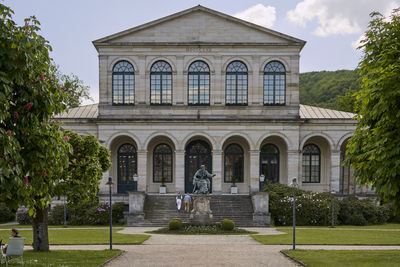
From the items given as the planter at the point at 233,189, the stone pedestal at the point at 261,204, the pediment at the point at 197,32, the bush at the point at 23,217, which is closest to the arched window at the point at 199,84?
the pediment at the point at 197,32

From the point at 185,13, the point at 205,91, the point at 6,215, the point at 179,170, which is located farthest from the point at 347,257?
the point at 6,215

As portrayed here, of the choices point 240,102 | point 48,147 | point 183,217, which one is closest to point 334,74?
point 240,102

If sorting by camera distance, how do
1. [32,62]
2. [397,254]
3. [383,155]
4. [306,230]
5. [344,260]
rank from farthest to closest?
1. [306,230]
2. [397,254]
3. [344,260]
4. [383,155]
5. [32,62]

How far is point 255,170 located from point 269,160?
2905mm

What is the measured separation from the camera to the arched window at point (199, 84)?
1510 inches

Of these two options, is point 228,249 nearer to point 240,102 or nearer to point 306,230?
point 306,230

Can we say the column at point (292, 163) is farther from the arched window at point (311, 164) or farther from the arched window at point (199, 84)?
the arched window at point (199, 84)

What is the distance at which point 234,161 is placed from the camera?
132ft

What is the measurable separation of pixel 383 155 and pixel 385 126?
1.42 m

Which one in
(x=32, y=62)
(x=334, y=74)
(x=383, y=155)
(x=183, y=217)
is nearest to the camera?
(x=32, y=62)

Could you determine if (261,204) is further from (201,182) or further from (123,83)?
(123,83)

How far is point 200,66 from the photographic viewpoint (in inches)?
1513

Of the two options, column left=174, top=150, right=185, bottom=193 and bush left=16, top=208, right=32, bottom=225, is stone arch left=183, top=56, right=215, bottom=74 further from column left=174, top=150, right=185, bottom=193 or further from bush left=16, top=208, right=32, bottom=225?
bush left=16, top=208, right=32, bottom=225

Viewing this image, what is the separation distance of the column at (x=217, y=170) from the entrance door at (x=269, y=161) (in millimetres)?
4404
